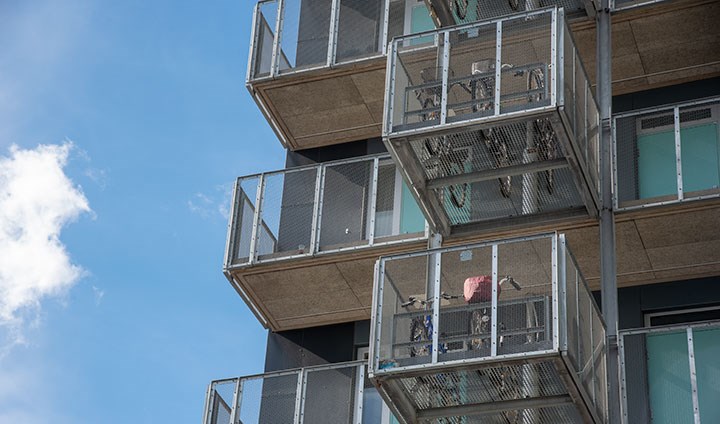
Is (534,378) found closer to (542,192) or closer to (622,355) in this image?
(622,355)

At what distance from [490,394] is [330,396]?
330 centimetres

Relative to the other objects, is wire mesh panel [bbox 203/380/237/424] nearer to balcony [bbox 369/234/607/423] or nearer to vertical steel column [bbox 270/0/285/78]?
balcony [bbox 369/234/607/423]

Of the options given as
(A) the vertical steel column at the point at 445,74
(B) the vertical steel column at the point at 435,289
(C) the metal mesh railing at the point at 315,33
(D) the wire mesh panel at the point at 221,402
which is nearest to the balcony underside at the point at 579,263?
(D) the wire mesh panel at the point at 221,402

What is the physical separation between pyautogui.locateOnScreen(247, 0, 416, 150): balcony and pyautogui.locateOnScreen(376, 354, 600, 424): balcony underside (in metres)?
6.08

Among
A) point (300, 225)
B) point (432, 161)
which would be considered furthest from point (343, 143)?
point (432, 161)

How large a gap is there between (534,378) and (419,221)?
4486 mm

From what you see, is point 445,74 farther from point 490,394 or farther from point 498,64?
point 490,394

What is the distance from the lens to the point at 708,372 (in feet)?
62.6

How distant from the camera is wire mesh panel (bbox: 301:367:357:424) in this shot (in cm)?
→ 2141

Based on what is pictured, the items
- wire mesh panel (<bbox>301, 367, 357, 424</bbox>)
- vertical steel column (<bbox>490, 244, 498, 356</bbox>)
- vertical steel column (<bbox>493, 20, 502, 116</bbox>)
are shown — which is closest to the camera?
vertical steel column (<bbox>490, 244, 498, 356</bbox>)

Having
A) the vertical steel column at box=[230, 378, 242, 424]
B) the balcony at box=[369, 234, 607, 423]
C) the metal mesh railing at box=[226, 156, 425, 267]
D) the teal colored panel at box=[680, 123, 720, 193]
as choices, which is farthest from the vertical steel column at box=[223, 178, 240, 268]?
the teal colored panel at box=[680, 123, 720, 193]

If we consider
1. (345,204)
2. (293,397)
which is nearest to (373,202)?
(345,204)

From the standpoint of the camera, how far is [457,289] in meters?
19.1

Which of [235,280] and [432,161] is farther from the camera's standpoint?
[235,280]
